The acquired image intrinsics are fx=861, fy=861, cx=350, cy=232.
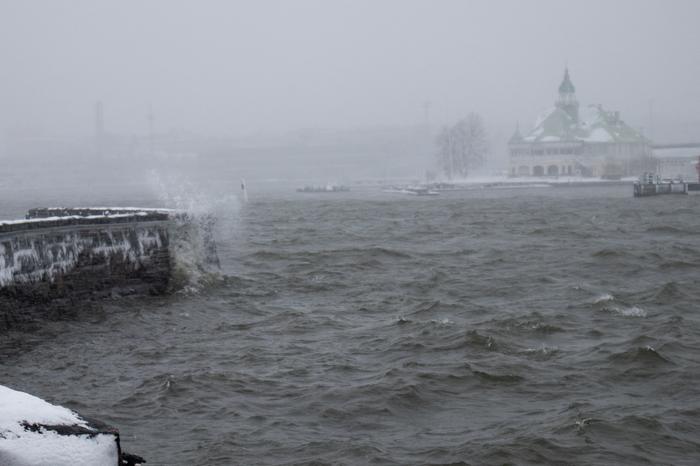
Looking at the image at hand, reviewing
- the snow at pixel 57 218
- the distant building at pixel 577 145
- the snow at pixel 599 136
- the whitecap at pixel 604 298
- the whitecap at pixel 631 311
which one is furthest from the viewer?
the snow at pixel 599 136

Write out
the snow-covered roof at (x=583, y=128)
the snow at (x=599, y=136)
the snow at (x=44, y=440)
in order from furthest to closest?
the snow at (x=599, y=136) < the snow-covered roof at (x=583, y=128) < the snow at (x=44, y=440)

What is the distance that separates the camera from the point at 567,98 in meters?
180

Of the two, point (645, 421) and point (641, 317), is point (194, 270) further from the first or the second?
point (645, 421)

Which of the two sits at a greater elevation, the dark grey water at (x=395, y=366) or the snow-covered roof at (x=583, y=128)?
the snow-covered roof at (x=583, y=128)

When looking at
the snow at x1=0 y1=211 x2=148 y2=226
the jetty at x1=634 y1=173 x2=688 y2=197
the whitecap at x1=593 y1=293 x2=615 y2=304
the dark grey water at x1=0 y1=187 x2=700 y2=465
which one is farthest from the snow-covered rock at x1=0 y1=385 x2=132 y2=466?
the jetty at x1=634 y1=173 x2=688 y2=197

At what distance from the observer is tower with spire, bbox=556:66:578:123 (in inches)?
6969

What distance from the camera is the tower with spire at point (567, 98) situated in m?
177

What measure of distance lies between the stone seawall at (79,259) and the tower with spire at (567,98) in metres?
163

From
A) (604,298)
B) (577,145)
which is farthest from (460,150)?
(604,298)

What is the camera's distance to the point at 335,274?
26.3m

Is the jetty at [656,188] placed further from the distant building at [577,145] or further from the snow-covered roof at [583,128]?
the snow-covered roof at [583,128]

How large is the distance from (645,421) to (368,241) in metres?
27.8

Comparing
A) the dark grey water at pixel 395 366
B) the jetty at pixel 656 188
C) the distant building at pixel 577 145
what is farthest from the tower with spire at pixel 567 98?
the dark grey water at pixel 395 366

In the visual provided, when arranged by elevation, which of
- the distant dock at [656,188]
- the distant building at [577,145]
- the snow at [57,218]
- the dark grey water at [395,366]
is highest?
the distant building at [577,145]
